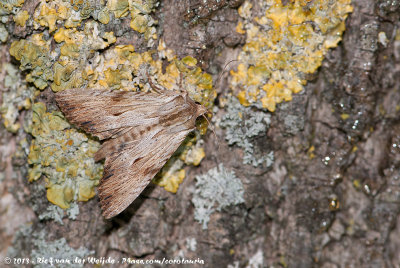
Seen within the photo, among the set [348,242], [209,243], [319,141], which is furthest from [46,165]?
[348,242]

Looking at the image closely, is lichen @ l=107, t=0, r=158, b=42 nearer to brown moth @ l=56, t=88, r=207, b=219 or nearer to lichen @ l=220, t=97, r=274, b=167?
brown moth @ l=56, t=88, r=207, b=219

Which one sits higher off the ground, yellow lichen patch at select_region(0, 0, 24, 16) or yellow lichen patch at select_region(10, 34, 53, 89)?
yellow lichen patch at select_region(0, 0, 24, 16)

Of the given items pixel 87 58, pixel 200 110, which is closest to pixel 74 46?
pixel 87 58

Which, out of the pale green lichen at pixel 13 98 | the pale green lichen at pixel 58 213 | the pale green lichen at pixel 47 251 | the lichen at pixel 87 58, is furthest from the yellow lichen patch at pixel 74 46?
the pale green lichen at pixel 47 251

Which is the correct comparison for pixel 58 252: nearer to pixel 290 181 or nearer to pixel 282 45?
pixel 290 181

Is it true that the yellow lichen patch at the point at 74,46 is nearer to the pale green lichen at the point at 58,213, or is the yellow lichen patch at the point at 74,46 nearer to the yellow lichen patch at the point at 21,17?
the yellow lichen patch at the point at 21,17

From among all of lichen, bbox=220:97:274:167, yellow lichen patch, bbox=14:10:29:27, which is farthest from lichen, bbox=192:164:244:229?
yellow lichen patch, bbox=14:10:29:27
